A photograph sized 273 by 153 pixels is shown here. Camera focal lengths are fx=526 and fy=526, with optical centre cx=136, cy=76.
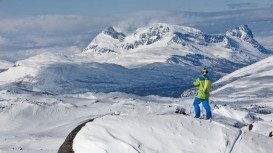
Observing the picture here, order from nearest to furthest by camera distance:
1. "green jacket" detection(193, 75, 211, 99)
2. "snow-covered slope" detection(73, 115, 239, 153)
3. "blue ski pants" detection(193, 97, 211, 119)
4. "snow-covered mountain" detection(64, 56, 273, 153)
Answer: "snow-covered slope" detection(73, 115, 239, 153), "snow-covered mountain" detection(64, 56, 273, 153), "green jacket" detection(193, 75, 211, 99), "blue ski pants" detection(193, 97, 211, 119)

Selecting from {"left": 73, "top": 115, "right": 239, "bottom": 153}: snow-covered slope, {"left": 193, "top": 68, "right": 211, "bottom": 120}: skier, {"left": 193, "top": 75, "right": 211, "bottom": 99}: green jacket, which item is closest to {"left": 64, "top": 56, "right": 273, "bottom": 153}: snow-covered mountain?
{"left": 73, "top": 115, "right": 239, "bottom": 153}: snow-covered slope

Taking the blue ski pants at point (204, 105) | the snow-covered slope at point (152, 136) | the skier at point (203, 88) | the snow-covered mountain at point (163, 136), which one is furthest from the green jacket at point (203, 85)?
the snow-covered slope at point (152, 136)

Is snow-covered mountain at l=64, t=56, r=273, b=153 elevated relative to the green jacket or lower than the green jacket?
lower

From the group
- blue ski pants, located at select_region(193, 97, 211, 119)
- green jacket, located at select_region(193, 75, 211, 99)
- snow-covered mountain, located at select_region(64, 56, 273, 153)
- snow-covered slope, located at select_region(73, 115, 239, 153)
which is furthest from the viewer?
blue ski pants, located at select_region(193, 97, 211, 119)

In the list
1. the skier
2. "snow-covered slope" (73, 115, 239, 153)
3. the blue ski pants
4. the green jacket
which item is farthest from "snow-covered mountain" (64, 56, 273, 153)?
the green jacket

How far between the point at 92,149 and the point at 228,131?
9801 millimetres

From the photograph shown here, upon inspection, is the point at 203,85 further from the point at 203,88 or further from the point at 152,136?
the point at 152,136

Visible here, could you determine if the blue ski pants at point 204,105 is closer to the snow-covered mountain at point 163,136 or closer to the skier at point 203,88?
the skier at point 203,88

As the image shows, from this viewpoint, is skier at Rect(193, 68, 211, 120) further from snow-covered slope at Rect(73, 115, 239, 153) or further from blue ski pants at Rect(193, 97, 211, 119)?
snow-covered slope at Rect(73, 115, 239, 153)

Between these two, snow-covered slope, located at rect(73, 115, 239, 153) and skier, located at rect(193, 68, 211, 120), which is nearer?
snow-covered slope, located at rect(73, 115, 239, 153)

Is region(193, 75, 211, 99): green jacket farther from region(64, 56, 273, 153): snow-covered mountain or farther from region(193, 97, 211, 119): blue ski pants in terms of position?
region(64, 56, 273, 153): snow-covered mountain

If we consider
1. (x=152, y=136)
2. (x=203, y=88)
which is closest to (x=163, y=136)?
(x=152, y=136)

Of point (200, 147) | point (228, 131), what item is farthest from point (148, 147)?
point (228, 131)

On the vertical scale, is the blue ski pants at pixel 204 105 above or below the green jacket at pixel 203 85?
below
